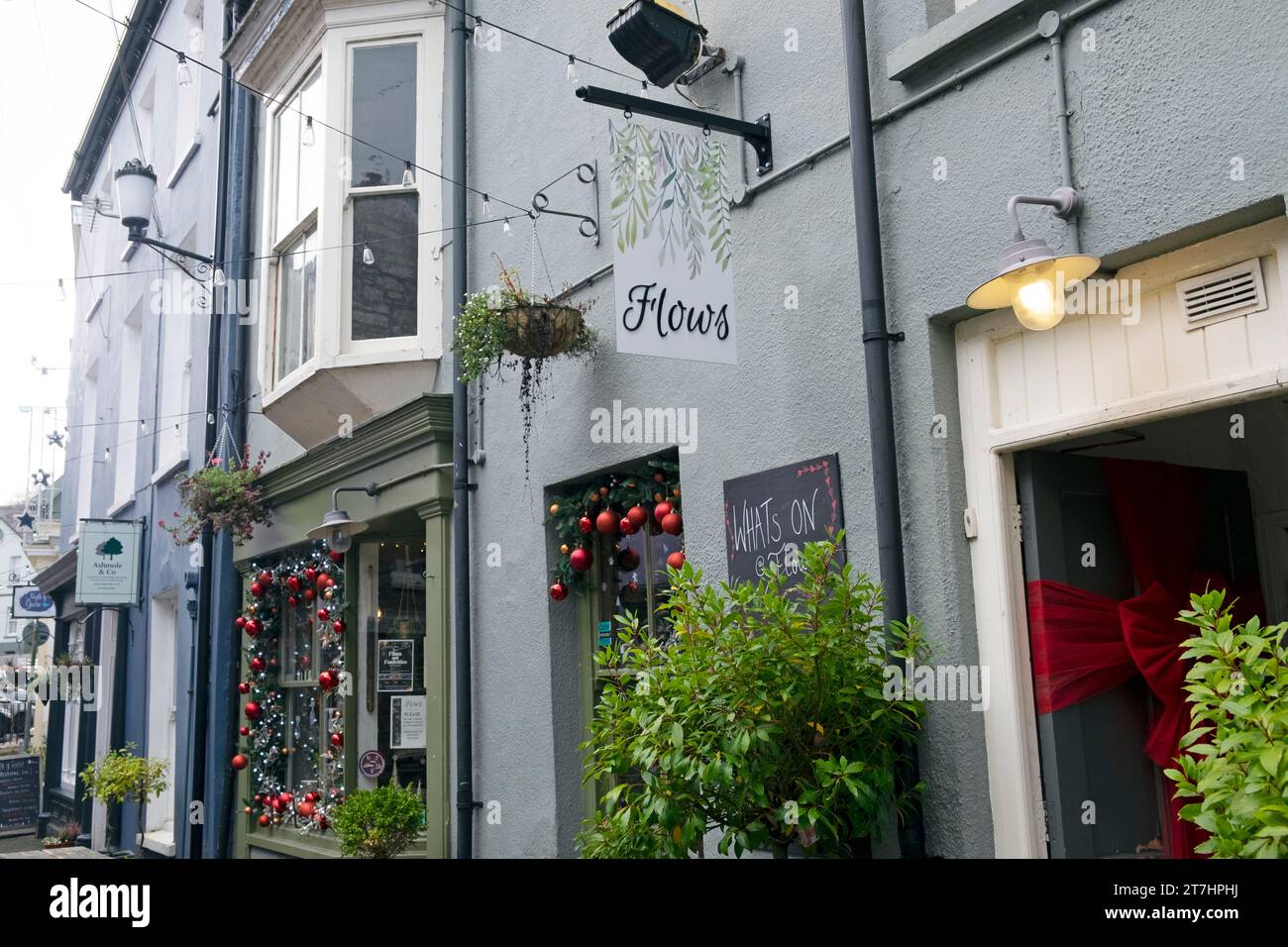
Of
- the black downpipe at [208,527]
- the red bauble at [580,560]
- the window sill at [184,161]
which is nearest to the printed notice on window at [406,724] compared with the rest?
the red bauble at [580,560]

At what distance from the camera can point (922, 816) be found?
431 centimetres

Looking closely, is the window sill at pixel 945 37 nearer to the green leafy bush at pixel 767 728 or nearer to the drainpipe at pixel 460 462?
the green leafy bush at pixel 767 728

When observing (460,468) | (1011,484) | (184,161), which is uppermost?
(184,161)

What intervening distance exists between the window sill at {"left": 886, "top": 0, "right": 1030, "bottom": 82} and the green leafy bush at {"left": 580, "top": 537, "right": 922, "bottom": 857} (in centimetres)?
202

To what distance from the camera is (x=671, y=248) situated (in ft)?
16.1

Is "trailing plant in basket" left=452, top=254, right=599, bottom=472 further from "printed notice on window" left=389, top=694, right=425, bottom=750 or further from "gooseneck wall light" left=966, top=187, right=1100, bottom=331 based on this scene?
"printed notice on window" left=389, top=694, right=425, bottom=750

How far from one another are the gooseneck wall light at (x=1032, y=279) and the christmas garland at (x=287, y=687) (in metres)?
6.77

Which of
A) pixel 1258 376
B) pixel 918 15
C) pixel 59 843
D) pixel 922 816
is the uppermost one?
pixel 918 15

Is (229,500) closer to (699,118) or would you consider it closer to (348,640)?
(348,640)

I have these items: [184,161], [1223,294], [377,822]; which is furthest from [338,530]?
[184,161]

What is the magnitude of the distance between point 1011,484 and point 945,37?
5.83 feet
